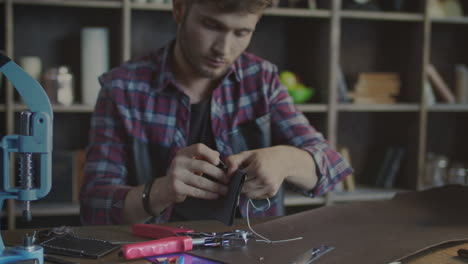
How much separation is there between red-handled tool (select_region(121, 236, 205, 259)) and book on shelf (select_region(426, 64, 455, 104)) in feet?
7.81

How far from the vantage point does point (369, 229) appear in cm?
112

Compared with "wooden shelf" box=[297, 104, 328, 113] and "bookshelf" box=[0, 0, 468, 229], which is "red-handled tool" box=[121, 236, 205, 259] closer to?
"bookshelf" box=[0, 0, 468, 229]

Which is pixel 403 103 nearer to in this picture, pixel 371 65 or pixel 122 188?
pixel 371 65

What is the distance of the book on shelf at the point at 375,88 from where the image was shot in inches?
115

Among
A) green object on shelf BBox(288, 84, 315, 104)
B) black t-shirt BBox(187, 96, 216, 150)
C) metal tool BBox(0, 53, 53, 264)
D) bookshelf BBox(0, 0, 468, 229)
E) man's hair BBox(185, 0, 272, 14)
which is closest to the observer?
metal tool BBox(0, 53, 53, 264)

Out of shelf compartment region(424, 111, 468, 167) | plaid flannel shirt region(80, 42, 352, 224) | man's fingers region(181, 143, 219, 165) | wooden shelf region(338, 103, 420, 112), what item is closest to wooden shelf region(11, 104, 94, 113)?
plaid flannel shirt region(80, 42, 352, 224)

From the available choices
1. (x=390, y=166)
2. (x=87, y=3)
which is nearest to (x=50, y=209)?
(x=87, y=3)

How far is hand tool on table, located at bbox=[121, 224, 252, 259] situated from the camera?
920 millimetres

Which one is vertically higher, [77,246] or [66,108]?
[66,108]

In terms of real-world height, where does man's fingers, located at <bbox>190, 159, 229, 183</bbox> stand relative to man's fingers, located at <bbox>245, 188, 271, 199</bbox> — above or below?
above

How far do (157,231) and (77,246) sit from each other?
0.16 m

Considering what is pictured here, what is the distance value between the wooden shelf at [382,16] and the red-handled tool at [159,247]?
2.07 meters

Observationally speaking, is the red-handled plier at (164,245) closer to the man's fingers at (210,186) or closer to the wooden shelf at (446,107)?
the man's fingers at (210,186)

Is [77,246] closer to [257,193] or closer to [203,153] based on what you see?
[203,153]
